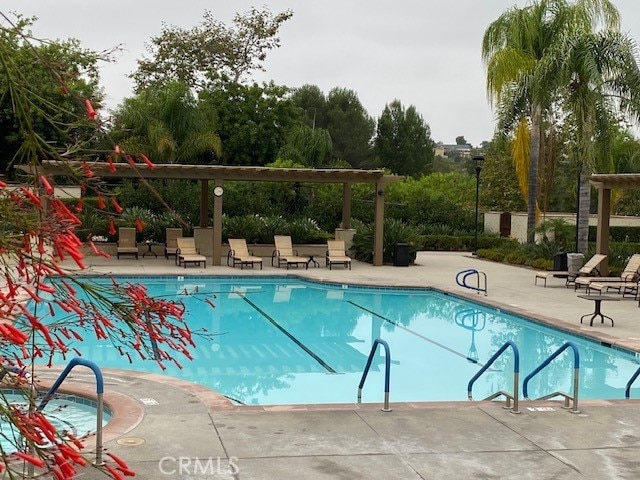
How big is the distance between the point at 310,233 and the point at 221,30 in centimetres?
2086

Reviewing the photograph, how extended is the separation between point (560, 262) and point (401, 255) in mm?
4807

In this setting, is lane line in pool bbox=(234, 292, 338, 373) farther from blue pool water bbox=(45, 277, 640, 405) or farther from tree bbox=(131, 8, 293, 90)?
tree bbox=(131, 8, 293, 90)

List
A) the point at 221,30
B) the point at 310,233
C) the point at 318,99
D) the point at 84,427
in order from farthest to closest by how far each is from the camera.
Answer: the point at 318,99 < the point at 221,30 < the point at 310,233 < the point at 84,427

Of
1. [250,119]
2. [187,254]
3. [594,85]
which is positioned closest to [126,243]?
[187,254]

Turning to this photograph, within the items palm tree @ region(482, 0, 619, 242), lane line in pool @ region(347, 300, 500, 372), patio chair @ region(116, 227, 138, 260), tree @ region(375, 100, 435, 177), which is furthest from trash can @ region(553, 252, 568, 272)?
tree @ region(375, 100, 435, 177)

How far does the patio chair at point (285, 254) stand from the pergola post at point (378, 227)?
227 centimetres

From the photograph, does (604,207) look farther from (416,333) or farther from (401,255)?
(416,333)

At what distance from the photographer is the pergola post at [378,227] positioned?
25.1 m

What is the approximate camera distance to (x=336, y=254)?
2447cm

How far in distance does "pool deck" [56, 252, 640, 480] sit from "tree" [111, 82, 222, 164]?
→ 83.9ft

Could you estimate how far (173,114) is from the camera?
116 ft

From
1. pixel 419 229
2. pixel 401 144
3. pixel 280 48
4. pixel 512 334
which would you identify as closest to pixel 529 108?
pixel 419 229

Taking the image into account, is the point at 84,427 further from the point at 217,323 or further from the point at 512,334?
the point at 512,334

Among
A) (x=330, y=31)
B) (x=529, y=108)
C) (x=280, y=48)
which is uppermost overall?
(x=280, y=48)
